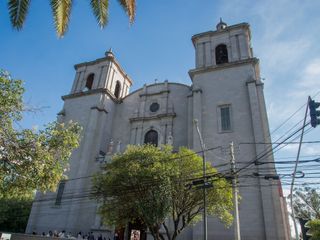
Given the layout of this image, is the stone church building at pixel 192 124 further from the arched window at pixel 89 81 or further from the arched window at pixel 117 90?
the arched window at pixel 117 90

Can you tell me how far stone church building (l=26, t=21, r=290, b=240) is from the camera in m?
18.5

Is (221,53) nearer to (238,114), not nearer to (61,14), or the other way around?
(238,114)

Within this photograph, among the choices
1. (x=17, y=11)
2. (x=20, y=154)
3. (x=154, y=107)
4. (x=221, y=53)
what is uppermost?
(x=221, y=53)

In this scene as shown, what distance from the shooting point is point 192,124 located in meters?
23.5

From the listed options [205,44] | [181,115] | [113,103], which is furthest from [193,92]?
[113,103]

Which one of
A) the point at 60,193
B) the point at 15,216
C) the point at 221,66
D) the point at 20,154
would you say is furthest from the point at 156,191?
the point at 15,216

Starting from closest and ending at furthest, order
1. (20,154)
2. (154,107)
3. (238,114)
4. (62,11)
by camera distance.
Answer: (62,11) < (20,154) < (238,114) < (154,107)

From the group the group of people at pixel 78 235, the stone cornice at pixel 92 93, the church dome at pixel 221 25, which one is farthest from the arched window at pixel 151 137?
the church dome at pixel 221 25

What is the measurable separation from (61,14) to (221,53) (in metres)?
22.5

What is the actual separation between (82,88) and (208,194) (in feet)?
72.1

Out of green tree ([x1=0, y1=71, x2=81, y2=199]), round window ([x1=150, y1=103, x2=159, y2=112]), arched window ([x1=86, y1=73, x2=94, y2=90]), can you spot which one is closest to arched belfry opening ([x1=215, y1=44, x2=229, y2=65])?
round window ([x1=150, y1=103, x2=159, y2=112])

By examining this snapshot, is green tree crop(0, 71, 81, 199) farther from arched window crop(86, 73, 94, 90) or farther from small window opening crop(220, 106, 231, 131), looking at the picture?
arched window crop(86, 73, 94, 90)

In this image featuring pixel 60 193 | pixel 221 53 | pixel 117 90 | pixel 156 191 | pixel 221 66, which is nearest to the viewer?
pixel 156 191

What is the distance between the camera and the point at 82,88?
31.8m
